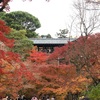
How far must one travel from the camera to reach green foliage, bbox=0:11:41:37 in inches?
1504

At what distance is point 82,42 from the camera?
19.3m

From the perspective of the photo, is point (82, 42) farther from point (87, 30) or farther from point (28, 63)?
point (28, 63)

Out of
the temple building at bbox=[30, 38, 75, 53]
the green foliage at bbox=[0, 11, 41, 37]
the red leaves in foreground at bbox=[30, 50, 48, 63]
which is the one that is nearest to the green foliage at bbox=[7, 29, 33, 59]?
the red leaves in foreground at bbox=[30, 50, 48, 63]

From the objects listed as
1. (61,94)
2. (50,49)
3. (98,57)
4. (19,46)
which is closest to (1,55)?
(98,57)

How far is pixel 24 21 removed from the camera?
41781 mm

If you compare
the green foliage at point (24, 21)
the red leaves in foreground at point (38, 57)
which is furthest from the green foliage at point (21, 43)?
the green foliage at point (24, 21)

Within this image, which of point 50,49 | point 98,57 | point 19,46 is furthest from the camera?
point 50,49

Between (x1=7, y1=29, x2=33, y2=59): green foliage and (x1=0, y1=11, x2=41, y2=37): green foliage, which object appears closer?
(x1=7, y1=29, x2=33, y2=59): green foliage

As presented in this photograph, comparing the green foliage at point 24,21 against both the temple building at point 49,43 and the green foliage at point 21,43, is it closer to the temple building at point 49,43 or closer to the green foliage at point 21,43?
the temple building at point 49,43

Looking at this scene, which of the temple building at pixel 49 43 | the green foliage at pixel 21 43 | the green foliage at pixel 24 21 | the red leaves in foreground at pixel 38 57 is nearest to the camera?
the red leaves in foreground at pixel 38 57

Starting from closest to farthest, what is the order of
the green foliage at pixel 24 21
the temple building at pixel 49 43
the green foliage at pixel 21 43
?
the green foliage at pixel 21 43 < the green foliage at pixel 24 21 < the temple building at pixel 49 43

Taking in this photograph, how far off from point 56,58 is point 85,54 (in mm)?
5483

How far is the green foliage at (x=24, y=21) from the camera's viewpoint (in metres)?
38.2

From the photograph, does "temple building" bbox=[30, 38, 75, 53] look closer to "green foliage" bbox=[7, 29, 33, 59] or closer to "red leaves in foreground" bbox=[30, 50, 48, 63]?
"green foliage" bbox=[7, 29, 33, 59]
